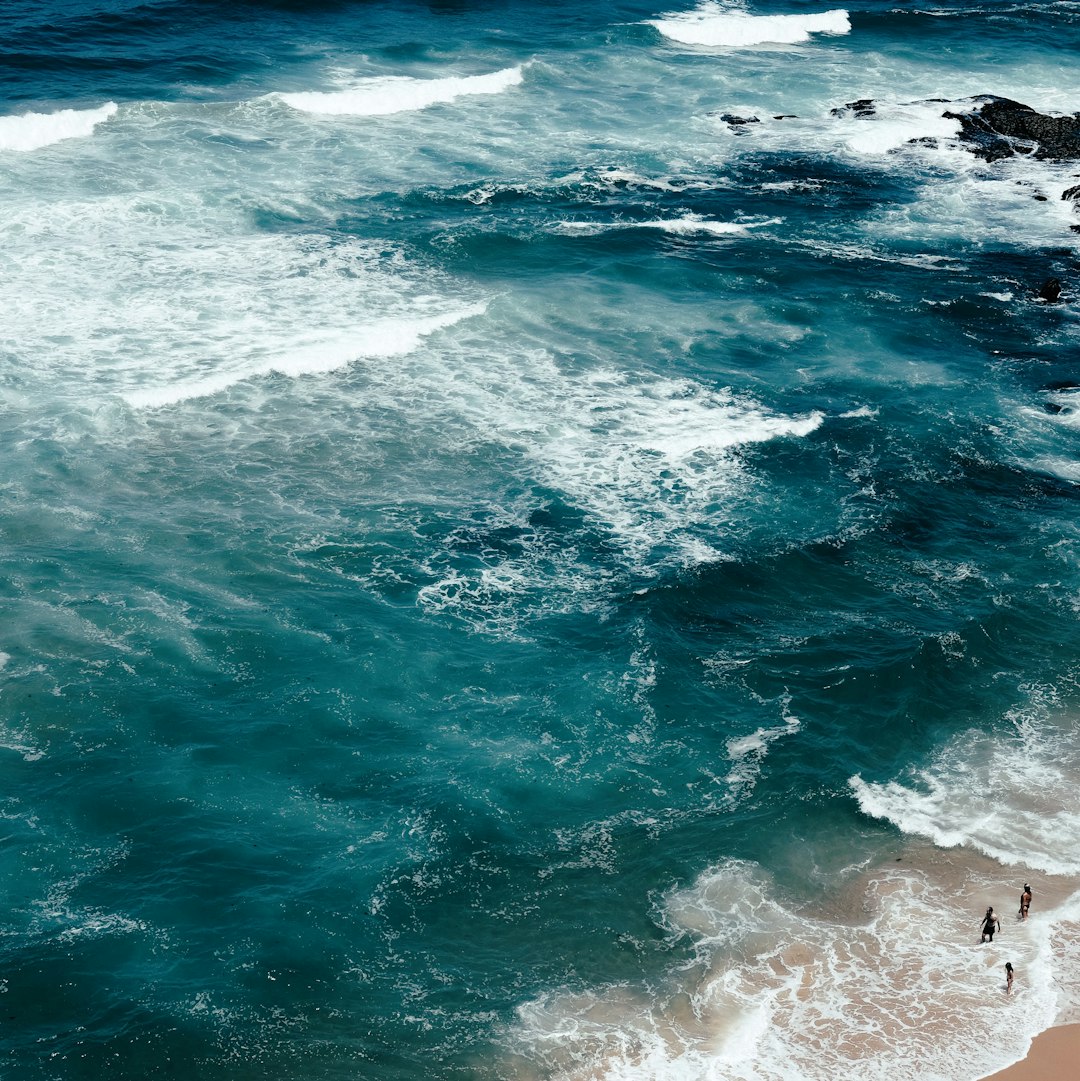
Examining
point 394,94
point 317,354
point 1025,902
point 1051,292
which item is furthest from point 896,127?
point 1025,902

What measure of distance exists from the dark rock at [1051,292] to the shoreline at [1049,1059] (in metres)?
31.5

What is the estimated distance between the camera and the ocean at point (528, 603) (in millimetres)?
24125

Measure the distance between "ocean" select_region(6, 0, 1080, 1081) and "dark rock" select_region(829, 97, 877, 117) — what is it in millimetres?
5096

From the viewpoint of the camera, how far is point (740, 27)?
260ft

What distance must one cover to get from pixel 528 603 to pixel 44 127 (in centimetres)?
3779

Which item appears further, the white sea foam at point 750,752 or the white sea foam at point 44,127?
the white sea foam at point 44,127

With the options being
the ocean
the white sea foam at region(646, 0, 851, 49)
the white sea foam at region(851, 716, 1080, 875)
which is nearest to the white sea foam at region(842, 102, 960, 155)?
the ocean

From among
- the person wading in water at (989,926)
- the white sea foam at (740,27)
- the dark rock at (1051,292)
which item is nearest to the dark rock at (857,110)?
the white sea foam at (740,27)

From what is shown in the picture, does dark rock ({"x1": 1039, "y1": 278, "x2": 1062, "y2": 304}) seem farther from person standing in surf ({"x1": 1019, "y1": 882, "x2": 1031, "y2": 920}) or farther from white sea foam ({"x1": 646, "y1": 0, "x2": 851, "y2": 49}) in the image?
white sea foam ({"x1": 646, "y1": 0, "x2": 851, "y2": 49})

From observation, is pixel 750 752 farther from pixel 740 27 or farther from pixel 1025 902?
pixel 740 27

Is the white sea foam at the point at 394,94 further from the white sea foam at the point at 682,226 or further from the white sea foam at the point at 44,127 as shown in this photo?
the white sea foam at the point at 682,226

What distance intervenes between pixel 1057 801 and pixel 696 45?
6012cm

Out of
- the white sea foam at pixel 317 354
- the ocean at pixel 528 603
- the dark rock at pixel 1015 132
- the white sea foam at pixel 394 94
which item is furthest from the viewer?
the white sea foam at pixel 394 94

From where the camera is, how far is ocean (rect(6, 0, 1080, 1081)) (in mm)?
24125
